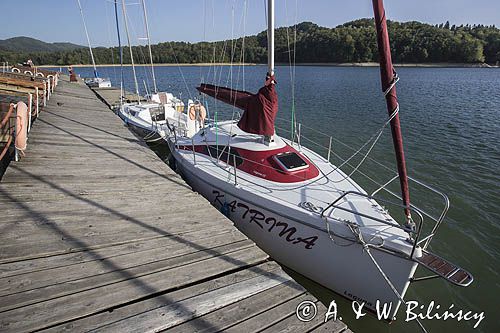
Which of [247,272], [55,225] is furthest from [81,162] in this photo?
[247,272]

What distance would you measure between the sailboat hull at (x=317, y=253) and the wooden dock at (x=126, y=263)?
86 cm

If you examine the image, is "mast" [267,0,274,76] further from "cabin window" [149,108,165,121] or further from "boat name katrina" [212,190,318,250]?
"cabin window" [149,108,165,121]

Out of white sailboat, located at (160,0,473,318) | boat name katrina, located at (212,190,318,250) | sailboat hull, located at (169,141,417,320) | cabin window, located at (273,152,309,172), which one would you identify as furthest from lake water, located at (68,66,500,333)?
cabin window, located at (273,152,309,172)

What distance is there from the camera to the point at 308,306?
10.9ft

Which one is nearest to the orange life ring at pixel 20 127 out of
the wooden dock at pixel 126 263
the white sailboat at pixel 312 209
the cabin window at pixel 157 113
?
the wooden dock at pixel 126 263

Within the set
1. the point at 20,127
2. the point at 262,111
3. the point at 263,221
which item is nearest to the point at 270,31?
the point at 262,111

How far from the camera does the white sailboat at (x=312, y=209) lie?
4.11 meters

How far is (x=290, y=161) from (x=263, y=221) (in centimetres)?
153

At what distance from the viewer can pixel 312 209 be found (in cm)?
498

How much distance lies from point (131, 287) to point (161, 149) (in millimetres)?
10925

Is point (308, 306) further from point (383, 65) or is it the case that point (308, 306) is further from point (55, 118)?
point (55, 118)

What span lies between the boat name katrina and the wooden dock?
817 mm

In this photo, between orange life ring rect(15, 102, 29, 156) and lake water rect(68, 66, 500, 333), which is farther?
orange life ring rect(15, 102, 29, 156)

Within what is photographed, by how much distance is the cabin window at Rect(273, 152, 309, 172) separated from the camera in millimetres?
6200
